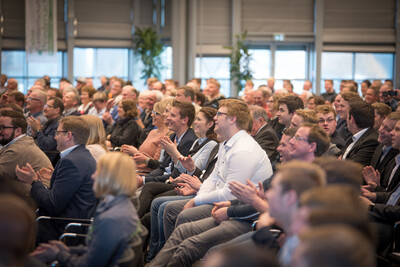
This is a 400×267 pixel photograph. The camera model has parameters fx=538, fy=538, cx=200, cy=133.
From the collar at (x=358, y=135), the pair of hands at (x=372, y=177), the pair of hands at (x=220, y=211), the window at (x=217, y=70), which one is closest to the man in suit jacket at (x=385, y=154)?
the pair of hands at (x=372, y=177)

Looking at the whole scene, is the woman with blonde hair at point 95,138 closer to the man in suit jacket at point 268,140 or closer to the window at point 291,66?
the man in suit jacket at point 268,140

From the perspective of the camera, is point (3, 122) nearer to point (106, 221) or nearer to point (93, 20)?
point (106, 221)

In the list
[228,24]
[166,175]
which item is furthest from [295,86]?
[166,175]

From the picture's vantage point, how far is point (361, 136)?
5.10m

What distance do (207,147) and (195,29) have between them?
39.5ft

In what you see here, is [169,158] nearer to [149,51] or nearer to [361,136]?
[361,136]

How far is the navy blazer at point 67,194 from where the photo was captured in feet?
13.1

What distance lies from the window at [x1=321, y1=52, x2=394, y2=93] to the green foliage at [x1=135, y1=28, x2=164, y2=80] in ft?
17.6

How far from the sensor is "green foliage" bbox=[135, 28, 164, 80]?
16359 millimetres

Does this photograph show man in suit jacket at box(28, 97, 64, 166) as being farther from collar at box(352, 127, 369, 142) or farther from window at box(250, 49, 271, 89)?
window at box(250, 49, 271, 89)

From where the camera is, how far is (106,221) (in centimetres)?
289

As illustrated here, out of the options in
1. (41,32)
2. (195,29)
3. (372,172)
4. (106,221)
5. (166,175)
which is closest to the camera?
(106,221)

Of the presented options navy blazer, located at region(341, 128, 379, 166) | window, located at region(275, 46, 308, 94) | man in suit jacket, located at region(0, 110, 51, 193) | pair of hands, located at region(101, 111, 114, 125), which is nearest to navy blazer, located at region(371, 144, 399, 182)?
navy blazer, located at region(341, 128, 379, 166)

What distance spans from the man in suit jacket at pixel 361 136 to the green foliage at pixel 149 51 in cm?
1166
